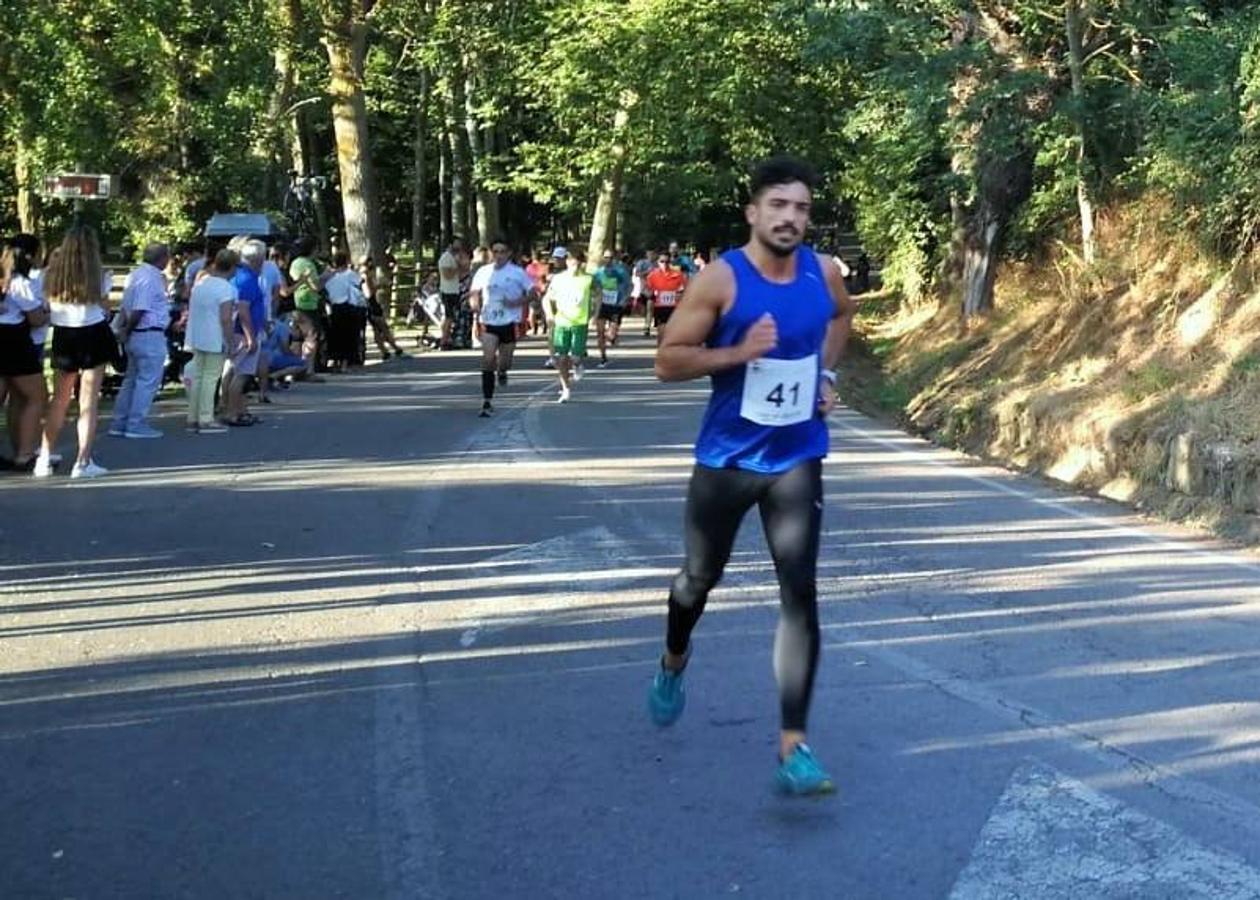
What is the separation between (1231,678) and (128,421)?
1107 cm

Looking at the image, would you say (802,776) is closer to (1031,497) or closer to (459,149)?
(1031,497)

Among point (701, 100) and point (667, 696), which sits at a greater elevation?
point (701, 100)

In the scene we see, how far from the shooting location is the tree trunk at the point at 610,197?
41.5 m

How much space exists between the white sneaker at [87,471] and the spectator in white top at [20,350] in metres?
0.52

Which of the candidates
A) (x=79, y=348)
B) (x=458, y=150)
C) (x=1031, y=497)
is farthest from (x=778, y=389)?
(x=458, y=150)

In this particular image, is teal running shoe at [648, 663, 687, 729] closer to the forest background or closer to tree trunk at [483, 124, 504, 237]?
the forest background

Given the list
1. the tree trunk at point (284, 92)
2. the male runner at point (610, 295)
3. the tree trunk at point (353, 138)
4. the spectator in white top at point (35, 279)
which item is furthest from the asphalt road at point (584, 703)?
the tree trunk at point (284, 92)

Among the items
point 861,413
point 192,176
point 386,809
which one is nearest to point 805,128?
point 192,176

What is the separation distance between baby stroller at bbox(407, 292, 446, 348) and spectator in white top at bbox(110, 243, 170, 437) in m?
15.2

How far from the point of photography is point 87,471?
41.5ft

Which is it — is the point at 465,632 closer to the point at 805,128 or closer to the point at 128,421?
the point at 128,421

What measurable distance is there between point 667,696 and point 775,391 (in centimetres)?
126

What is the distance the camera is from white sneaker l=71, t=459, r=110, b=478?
1257 centimetres

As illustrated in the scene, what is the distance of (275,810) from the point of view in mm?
5289
